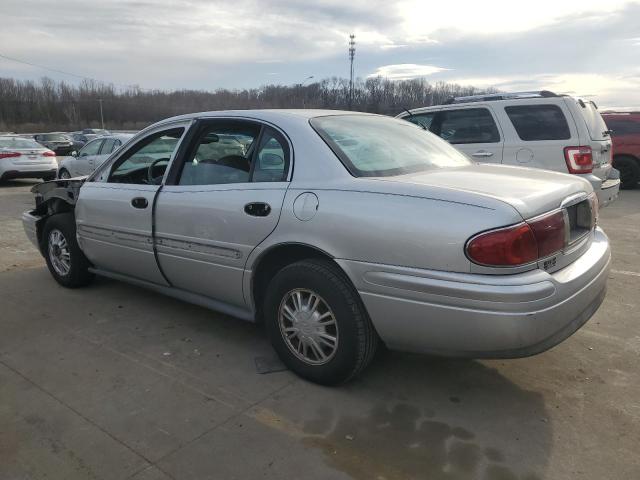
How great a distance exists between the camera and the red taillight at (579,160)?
675 centimetres

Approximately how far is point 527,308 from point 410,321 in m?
0.55

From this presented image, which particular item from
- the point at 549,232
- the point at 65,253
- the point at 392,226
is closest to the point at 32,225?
the point at 65,253

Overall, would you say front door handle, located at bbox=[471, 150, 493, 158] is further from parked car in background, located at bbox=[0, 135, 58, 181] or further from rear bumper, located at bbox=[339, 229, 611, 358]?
parked car in background, located at bbox=[0, 135, 58, 181]

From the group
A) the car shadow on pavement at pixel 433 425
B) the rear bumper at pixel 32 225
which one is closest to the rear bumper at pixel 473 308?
the car shadow on pavement at pixel 433 425

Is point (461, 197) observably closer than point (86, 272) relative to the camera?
Yes

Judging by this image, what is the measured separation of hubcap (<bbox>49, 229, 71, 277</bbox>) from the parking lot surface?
2.90 ft

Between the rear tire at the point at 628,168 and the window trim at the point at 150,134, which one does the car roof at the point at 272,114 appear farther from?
the rear tire at the point at 628,168

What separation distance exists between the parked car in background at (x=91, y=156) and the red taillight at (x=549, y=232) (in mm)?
10824

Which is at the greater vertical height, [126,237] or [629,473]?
[126,237]

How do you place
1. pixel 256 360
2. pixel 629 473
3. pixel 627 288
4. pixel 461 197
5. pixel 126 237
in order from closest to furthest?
pixel 629 473
pixel 461 197
pixel 256 360
pixel 126 237
pixel 627 288

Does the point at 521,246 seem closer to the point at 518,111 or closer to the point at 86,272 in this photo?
the point at 86,272

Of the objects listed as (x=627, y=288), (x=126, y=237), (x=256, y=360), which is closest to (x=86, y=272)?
(x=126, y=237)

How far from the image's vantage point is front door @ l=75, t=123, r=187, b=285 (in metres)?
3.88

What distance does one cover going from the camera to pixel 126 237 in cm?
404
